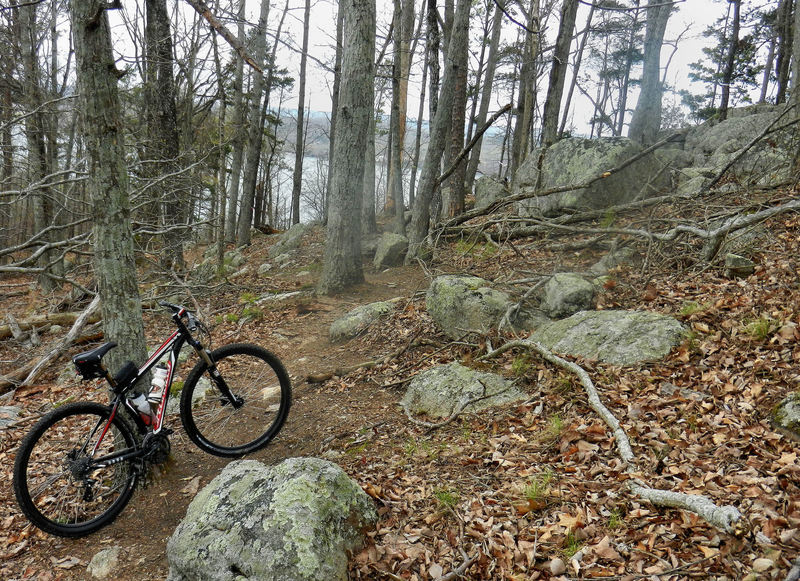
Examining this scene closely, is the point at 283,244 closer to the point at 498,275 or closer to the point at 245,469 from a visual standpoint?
the point at 498,275

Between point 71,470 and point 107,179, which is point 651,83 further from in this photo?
point 71,470

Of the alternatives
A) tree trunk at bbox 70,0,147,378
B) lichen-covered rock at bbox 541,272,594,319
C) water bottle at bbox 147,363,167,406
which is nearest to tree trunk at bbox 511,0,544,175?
lichen-covered rock at bbox 541,272,594,319

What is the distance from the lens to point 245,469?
336cm

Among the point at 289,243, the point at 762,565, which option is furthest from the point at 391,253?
the point at 762,565

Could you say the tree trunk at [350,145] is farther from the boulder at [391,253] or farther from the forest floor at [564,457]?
the forest floor at [564,457]

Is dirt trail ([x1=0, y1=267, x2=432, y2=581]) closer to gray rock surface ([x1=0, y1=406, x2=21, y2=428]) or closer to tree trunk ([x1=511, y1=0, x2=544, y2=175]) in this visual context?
gray rock surface ([x1=0, y1=406, x2=21, y2=428])

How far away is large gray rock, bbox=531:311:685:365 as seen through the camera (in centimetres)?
440

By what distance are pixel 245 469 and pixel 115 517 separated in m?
1.29

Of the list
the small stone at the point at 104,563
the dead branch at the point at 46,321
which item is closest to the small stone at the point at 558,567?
the small stone at the point at 104,563

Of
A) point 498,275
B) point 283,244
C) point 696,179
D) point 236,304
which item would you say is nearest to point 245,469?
point 498,275

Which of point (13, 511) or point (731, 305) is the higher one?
point (731, 305)

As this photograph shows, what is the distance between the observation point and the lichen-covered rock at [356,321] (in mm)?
7031

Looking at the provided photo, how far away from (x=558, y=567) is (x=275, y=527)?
1.57 m

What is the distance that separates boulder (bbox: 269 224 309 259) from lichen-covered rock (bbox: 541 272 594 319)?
975 centimetres
